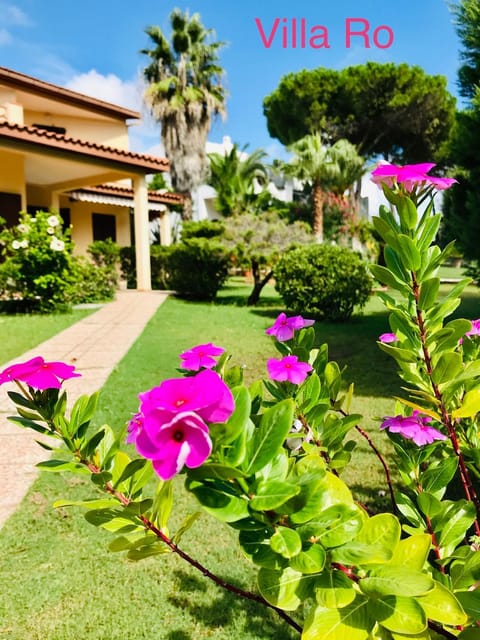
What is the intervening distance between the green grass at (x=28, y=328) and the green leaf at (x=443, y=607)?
6585 mm

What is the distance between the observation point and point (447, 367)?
112cm

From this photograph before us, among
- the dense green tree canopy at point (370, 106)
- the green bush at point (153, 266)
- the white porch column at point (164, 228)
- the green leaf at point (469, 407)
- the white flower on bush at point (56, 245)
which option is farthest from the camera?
the dense green tree canopy at point (370, 106)

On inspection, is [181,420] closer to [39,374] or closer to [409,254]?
[39,374]

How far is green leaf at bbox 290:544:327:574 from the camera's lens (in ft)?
2.40

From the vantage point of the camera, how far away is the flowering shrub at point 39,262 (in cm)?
1077

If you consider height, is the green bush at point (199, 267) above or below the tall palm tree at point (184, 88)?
below

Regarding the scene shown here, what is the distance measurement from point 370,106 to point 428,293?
1272 inches

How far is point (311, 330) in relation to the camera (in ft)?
5.06

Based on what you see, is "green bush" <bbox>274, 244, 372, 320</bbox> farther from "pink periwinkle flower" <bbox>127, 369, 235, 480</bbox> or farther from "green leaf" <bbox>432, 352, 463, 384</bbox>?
"pink periwinkle flower" <bbox>127, 369, 235, 480</bbox>

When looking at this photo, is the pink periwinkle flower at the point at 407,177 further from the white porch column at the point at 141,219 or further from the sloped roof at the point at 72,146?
the white porch column at the point at 141,219

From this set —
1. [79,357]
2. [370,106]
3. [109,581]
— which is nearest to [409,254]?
[109,581]

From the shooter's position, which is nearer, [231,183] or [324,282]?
[324,282]

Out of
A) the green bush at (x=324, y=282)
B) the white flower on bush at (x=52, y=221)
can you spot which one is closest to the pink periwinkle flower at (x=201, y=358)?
the green bush at (x=324, y=282)

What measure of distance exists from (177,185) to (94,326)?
16.9 metres
